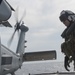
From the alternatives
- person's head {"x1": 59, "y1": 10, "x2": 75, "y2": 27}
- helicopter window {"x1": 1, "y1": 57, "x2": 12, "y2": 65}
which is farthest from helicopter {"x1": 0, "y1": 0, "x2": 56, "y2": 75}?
person's head {"x1": 59, "y1": 10, "x2": 75, "y2": 27}

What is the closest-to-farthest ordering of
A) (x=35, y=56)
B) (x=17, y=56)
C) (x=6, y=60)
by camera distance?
(x=6, y=60)
(x=17, y=56)
(x=35, y=56)

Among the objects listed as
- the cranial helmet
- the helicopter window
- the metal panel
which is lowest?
the helicopter window

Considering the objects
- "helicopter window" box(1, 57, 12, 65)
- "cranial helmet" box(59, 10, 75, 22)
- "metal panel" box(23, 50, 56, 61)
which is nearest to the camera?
"cranial helmet" box(59, 10, 75, 22)

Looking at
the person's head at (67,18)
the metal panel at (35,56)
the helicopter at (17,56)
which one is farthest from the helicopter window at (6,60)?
the person's head at (67,18)

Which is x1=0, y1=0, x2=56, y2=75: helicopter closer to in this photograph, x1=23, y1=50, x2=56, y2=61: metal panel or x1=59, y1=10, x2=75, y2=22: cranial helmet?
x1=23, y1=50, x2=56, y2=61: metal panel

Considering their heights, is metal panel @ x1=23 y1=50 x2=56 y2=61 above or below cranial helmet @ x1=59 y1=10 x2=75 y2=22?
above

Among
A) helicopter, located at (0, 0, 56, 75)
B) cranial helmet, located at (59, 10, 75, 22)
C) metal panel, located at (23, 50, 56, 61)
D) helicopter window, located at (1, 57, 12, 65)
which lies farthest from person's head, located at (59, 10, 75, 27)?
metal panel, located at (23, 50, 56, 61)

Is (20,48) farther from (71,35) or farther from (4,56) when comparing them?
(71,35)

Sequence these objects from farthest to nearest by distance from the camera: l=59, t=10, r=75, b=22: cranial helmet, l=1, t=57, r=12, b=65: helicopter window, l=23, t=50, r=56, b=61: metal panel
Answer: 1. l=23, t=50, r=56, b=61: metal panel
2. l=1, t=57, r=12, b=65: helicopter window
3. l=59, t=10, r=75, b=22: cranial helmet

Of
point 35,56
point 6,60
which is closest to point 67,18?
point 6,60

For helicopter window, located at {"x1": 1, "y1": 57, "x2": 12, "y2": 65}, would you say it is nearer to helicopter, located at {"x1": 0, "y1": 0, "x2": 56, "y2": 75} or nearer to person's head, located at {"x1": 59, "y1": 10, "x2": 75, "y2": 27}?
helicopter, located at {"x1": 0, "y1": 0, "x2": 56, "y2": 75}

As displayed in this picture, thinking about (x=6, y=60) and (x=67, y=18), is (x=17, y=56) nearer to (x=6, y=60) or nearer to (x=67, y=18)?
(x=6, y=60)

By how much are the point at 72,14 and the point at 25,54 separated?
3992 centimetres

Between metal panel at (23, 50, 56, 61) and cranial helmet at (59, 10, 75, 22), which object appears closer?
cranial helmet at (59, 10, 75, 22)
